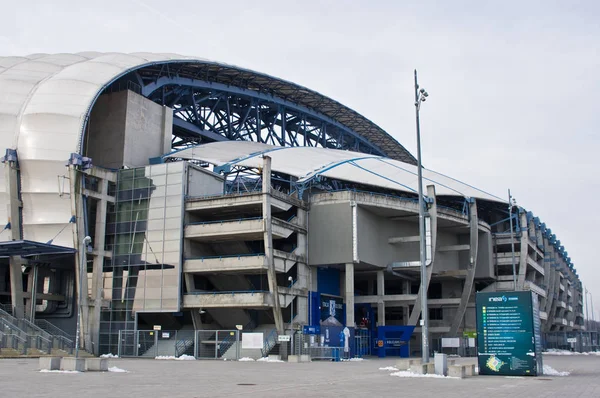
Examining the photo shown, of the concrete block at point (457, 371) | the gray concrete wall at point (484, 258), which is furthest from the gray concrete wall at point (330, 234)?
the concrete block at point (457, 371)

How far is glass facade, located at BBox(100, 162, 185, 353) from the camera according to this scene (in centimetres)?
5922

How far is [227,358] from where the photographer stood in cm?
5412

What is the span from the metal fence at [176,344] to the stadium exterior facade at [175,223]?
2.45ft

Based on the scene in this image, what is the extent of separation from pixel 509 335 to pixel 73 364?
1820cm

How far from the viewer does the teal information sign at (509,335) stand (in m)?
28.2

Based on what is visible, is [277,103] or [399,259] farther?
[277,103]

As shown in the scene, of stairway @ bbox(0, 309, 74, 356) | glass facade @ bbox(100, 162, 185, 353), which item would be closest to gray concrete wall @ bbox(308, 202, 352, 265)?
glass facade @ bbox(100, 162, 185, 353)

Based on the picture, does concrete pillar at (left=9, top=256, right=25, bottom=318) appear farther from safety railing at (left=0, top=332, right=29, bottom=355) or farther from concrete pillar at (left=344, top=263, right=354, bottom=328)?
concrete pillar at (left=344, top=263, right=354, bottom=328)

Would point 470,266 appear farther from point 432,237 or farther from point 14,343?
point 14,343

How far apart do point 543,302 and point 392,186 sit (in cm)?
3954

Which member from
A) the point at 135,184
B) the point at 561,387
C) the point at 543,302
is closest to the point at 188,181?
the point at 135,184

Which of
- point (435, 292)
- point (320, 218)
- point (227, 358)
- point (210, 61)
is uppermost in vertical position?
point (210, 61)

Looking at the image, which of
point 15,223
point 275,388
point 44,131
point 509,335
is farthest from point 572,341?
point 275,388

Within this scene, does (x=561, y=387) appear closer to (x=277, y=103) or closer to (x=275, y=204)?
(x=275, y=204)
